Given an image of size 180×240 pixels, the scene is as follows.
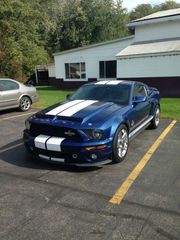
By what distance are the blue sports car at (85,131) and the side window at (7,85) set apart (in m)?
4.97

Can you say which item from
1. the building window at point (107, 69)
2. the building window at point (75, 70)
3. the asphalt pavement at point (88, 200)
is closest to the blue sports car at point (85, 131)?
the asphalt pavement at point (88, 200)

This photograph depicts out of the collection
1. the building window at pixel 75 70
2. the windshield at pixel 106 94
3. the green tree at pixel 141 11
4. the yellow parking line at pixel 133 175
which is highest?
the green tree at pixel 141 11

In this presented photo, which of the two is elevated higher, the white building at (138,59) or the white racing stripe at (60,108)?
the white building at (138,59)

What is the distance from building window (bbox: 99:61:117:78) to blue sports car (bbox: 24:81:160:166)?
492 inches

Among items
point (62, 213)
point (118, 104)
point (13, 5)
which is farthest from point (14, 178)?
point (13, 5)

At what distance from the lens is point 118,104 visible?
4512 mm

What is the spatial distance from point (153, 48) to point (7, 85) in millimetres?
9204

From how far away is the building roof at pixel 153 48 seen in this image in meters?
12.2

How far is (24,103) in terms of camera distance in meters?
9.28

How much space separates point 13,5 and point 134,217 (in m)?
22.1

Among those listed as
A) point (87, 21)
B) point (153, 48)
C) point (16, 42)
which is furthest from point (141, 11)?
point (153, 48)

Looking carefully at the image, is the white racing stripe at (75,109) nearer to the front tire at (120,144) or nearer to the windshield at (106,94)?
the windshield at (106,94)

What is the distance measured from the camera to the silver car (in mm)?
8414

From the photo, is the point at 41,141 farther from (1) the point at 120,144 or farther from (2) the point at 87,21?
(2) the point at 87,21
